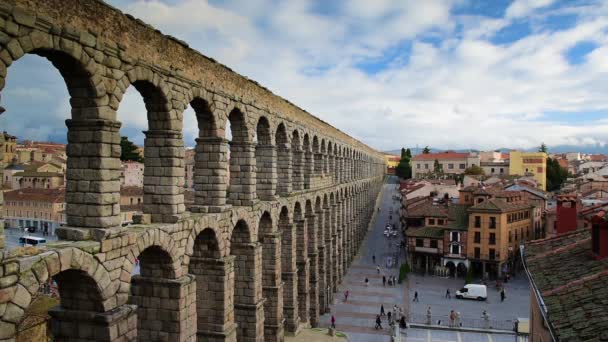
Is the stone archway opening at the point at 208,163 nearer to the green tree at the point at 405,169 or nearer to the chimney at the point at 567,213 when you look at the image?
the chimney at the point at 567,213

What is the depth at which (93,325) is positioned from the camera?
45.2ft

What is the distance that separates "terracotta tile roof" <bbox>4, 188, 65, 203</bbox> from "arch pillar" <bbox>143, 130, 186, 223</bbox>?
4193 centimetres

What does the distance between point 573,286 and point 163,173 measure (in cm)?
1334

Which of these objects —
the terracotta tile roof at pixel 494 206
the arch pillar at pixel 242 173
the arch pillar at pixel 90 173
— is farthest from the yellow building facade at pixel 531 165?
the arch pillar at pixel 90 173

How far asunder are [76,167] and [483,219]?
53.6 m

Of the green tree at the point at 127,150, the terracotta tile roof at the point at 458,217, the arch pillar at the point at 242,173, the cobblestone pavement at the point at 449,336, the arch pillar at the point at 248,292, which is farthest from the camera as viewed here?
the green tree at the point at 127,150

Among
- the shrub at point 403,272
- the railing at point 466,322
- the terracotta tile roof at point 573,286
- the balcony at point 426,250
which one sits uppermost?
the terracotta tile roof at point 573,286

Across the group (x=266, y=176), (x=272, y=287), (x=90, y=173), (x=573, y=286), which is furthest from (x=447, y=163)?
(x=90, y=173)

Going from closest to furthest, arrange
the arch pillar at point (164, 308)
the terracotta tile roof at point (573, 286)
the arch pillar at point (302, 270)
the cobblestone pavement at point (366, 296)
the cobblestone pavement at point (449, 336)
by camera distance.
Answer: the terracotta tile roof at point (573, 286)
the arch pillar at point (164, 308)
the arch pillar at point (302, 270)
the cobblestone pavement at point (449, 336)
the cobblestone pavement at point (366, 296)

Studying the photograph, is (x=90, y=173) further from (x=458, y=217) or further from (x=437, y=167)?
(x=437, y=167)

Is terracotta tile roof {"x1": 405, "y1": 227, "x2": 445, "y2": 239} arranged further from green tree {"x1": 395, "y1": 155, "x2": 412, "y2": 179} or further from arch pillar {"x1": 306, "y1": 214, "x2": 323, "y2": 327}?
green tree {"x1": 395, "y1": 155, "x2": 412, "y2": 179}

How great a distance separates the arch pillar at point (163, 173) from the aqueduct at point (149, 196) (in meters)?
0.04

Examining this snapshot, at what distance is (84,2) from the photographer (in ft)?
42.9

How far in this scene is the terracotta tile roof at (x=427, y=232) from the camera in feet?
204
